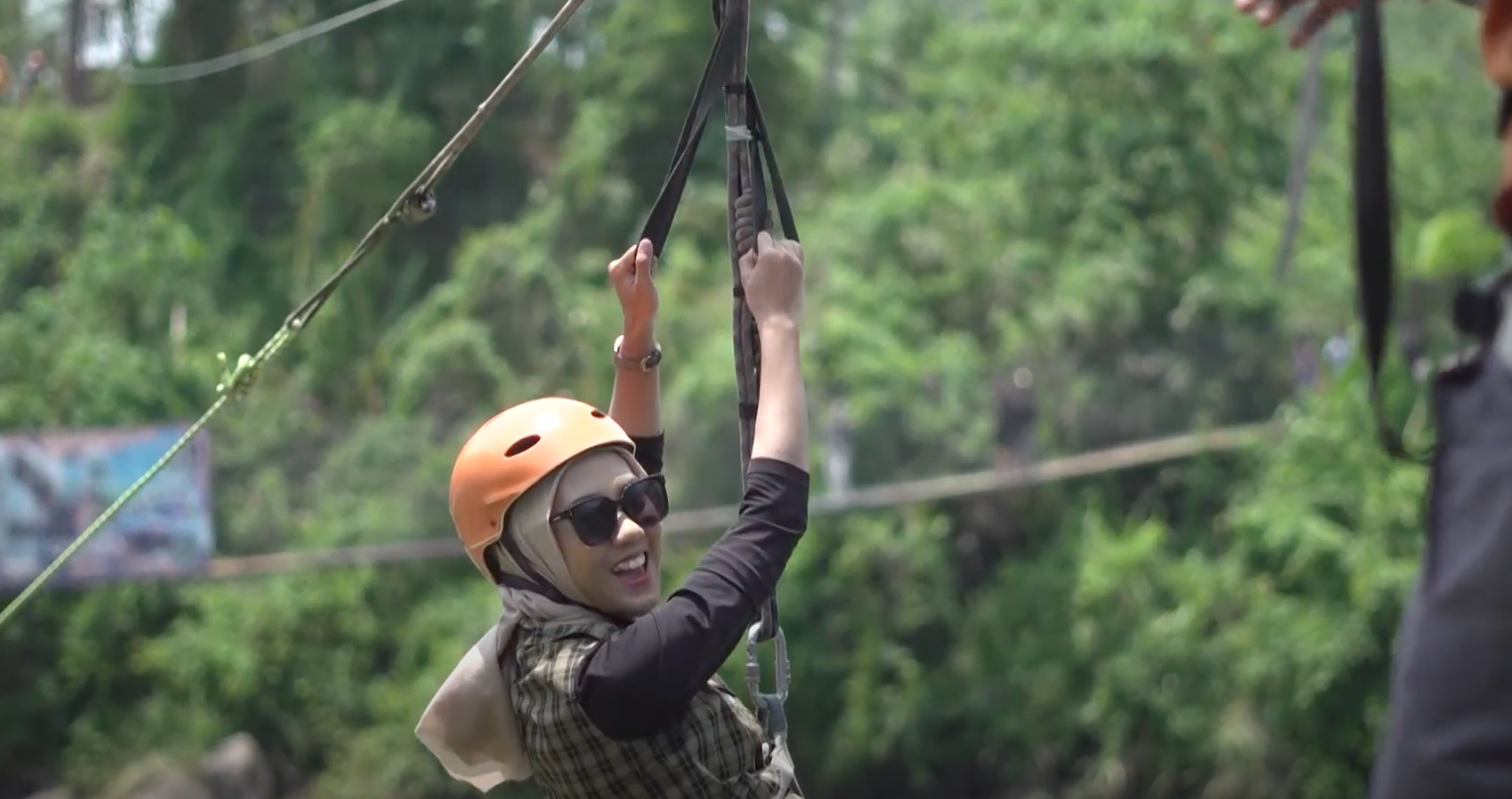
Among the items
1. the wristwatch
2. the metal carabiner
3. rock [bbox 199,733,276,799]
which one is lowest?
rock [bbox 199,733,276,799]

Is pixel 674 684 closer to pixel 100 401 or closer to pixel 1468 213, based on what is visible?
pixel 1468 213

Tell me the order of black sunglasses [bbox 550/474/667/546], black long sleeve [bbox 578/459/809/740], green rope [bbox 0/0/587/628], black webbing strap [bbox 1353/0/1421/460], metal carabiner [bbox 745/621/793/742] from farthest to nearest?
green rope [bbox 0/0/587/628] → metal carabiner [bbox 745/621/793/742] → black sunglasses [bbox 550/474/667/546] → black long sleeve [bbox 578/459/809/740] → black webbing strap [bbox 1353/0/1421/460]

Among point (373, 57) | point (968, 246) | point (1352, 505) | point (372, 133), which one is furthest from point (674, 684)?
point (373, 57)

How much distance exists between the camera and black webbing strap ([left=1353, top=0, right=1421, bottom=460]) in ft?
3.15

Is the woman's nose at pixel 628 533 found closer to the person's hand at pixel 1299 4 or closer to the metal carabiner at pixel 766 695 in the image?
the metal carabiner at pixel 766 695

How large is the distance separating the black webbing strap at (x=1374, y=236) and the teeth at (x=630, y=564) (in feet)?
2.74

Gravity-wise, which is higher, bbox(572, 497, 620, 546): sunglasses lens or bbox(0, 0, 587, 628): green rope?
bbox(0, 0, 587, 628): green rope

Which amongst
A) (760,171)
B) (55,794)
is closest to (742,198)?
(760,171)

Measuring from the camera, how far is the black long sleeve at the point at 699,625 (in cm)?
155

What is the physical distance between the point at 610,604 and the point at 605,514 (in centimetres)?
9

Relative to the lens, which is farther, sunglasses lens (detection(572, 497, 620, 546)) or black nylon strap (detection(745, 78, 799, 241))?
black nylon strap (detection(745, 78, 799, 241))

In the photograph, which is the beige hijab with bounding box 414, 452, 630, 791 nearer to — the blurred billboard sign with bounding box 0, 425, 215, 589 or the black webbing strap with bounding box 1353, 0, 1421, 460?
the black webbing strap with bounding box 1353, 0, 1421, 460

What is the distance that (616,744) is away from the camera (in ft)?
5.31

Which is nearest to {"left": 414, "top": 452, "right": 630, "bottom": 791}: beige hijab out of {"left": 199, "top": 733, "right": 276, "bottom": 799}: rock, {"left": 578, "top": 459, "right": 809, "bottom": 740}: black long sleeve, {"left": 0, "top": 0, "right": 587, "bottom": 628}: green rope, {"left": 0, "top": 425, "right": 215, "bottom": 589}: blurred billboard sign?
{"left": 578, "top": 459, "right": 809, "bottom": 740}: black long sleeve
